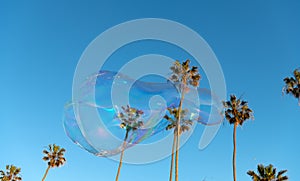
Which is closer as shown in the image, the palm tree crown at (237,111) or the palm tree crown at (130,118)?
the palm tree crown at (130,118)

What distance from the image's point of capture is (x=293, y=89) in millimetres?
29188

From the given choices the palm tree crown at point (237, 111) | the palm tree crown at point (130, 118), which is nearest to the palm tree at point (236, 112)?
the palm tree crown at point (237, 111)

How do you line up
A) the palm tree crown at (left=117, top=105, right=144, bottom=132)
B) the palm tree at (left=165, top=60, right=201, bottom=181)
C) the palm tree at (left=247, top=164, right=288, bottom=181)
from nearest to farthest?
the palm tree crown at (left=117, top=105, right=144, bottom=132) → the palm tree at (left=165, top=60, right=201, bottom=181) → the palm tree at (left=247, top=164, right=288, bottom=181)

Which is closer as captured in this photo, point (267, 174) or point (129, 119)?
point (129, 119)

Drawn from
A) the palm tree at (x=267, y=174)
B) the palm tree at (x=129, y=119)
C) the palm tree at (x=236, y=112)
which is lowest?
the palm tree at (x=129, y=119)

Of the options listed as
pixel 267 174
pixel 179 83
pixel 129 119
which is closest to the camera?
pixel 129 119

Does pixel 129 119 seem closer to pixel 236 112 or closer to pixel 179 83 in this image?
pixel 179 83

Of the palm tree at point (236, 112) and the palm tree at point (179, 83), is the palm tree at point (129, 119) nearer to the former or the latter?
the palm tree at point (179, 83)

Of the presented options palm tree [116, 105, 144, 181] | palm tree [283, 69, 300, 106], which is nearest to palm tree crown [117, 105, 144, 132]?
palm tree [116, 105, 144, 181]

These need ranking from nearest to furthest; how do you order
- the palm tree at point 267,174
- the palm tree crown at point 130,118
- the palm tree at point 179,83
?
the palm tree crown at point 130,118
the palm tree at point 179,83
the palm tree at point 267,174

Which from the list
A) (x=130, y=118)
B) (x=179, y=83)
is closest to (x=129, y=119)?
(x=130, y=118)

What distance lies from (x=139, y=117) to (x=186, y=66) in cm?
1856

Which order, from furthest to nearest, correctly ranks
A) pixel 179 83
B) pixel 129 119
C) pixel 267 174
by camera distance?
1. pixel 267 174
2. pixel 179 83
3. pixel 129 119

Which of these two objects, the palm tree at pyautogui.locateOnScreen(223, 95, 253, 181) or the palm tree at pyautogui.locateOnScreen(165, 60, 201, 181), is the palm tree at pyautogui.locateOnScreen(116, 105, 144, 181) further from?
the palm tree at pyautogui.locateOnScreen(223, 95, 253, 181)
